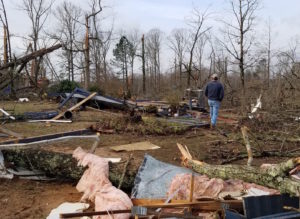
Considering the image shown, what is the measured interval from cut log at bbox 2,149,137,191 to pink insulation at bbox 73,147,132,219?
0.45 feet

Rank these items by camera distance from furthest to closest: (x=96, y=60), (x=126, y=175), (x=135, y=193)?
1. (x=96, y=60)
2. (x=126, y=175)
3. (x=135, y=193)

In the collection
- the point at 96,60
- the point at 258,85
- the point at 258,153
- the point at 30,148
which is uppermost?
the point at 96,60

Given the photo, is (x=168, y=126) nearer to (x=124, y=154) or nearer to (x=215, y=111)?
(x=215, y=111)

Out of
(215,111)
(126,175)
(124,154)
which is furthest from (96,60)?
(126,175)

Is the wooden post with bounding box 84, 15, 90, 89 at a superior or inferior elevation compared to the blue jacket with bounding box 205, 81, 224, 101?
superior

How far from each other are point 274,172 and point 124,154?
169 inches

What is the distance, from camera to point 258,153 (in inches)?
305

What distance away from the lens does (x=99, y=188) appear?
4770 millimetres

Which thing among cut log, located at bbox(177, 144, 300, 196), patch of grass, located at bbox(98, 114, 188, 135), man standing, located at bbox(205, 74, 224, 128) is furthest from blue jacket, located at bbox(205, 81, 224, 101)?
cut log, located at bbox(177, 144, 300, 196)

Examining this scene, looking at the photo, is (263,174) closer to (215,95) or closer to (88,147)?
(88,147)

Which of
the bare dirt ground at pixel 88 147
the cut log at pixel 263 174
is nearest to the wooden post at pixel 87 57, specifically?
the bare dirt ground at pixel 88 147

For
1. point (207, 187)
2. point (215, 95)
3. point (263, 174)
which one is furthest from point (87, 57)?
point (263, 174)

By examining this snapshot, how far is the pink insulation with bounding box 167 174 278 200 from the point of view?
411 centimetres

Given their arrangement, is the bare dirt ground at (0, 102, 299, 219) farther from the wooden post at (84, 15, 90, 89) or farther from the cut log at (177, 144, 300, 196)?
the wooden post at (84, 15, 90, 89)
